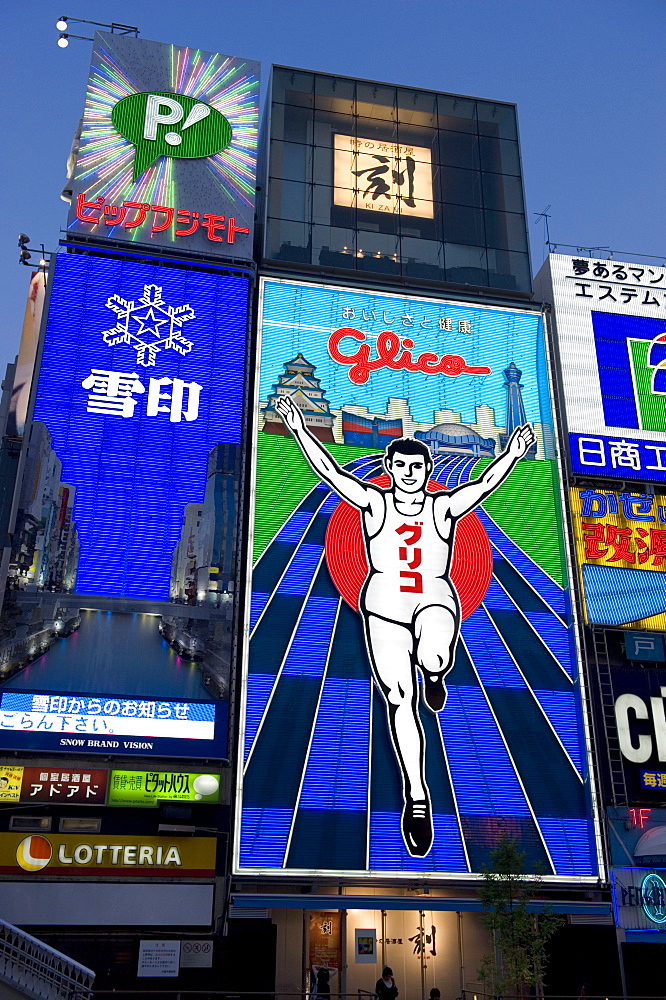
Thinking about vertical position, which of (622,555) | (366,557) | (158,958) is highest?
(622,555)

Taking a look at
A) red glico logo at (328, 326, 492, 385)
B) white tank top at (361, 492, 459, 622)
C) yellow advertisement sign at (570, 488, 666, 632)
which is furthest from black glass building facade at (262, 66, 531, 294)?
white tank top at (361, 492, 459, 622)

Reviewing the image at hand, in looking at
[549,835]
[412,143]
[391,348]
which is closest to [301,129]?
[412,143]

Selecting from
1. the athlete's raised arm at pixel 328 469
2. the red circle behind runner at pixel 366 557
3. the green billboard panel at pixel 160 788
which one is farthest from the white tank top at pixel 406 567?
the green billboard panel at pixel 160 788

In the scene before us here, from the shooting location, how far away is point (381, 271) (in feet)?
111

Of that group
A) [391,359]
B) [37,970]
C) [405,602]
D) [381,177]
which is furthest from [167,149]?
[37,970]

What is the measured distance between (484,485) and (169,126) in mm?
16732

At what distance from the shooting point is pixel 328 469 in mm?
29297

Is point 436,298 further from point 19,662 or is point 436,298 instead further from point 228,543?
point 19,662

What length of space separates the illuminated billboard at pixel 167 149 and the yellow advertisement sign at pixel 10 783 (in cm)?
1671

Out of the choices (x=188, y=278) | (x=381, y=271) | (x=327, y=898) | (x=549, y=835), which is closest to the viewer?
(x=327, y=898)

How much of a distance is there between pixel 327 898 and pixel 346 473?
11.8 m

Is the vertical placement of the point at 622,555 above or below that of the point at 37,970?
above

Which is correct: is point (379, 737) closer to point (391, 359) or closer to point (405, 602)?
point (405, 602)

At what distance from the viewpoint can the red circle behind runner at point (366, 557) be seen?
28.6 meters
